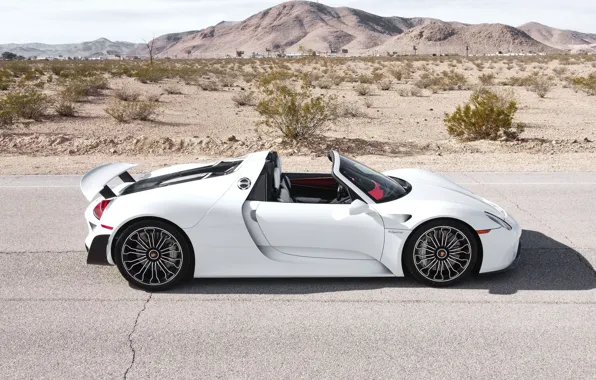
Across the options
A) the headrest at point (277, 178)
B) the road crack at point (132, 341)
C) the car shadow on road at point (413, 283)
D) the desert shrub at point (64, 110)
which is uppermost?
the headrest at point (277, 178)

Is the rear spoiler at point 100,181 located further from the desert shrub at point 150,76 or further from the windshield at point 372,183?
the desert shrub at point 150,76

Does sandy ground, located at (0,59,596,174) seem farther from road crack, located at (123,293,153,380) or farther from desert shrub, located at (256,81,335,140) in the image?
road crack, located at (123,293,153,380)

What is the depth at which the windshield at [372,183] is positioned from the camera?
594 cm

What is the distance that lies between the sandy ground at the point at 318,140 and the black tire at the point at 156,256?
295 inches

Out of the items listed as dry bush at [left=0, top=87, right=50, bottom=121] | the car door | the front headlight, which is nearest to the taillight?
the car door

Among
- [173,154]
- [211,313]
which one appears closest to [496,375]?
[211,313]

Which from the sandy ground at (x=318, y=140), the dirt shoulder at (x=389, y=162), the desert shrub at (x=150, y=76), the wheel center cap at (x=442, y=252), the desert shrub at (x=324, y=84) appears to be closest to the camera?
the wheel center cap at (x=442, y=252)

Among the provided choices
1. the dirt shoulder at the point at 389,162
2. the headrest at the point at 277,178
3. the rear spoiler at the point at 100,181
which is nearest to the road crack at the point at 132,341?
the rear spoiler at the point at 100,181

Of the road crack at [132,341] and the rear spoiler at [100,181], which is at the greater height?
the rear spoiler at [100,181]

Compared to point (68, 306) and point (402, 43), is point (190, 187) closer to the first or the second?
point (68, 306)

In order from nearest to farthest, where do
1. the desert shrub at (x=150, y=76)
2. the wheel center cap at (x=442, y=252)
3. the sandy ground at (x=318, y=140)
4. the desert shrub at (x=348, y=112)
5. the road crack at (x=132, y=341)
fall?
the road crack at (x=132, y=341), the wheel center cap at (x=442, y=252), the sandy ground at (x=318, y=140), the desert shrub at (x=348, y=112), the desert shrub at (x=150, y=76)

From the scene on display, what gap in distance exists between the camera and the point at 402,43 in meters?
171

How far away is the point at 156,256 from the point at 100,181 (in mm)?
1014

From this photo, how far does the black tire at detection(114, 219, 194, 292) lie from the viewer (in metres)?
5.70
